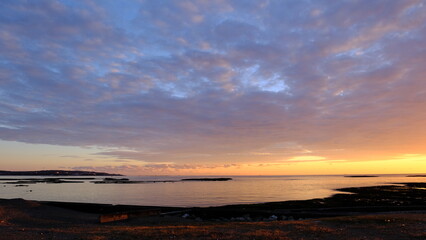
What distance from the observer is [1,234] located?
19484 millimetres

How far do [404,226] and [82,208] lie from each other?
4309 centimetres

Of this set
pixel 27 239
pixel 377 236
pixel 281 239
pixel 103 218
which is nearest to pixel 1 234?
pixel 27 239

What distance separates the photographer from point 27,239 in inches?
705

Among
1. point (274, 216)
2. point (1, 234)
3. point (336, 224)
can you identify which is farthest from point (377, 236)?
point (1, 234)

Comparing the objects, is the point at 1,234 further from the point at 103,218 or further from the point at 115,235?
the point at 103,218

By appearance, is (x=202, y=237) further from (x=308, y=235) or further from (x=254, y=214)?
(x=254, y=214)

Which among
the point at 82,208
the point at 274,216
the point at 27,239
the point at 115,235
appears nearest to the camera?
the point at 27,239

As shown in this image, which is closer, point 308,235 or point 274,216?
point 308,235

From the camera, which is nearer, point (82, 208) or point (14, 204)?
point (14, 204)

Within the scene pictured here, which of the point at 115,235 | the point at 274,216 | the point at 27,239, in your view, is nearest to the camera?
the point at 27,239

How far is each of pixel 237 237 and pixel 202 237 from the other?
2.10 meters

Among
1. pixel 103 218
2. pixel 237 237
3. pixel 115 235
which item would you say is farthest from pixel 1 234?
pixel 237 237

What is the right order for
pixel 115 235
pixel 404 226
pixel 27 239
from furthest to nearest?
pixel 404 226, pixel 115 235, pixel 27 239

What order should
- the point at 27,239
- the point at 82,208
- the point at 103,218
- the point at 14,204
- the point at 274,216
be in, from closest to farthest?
the point at 27,239 < the point at 103,218 < the point at 274,216 < the point at 14,204 < the point at 82,208
